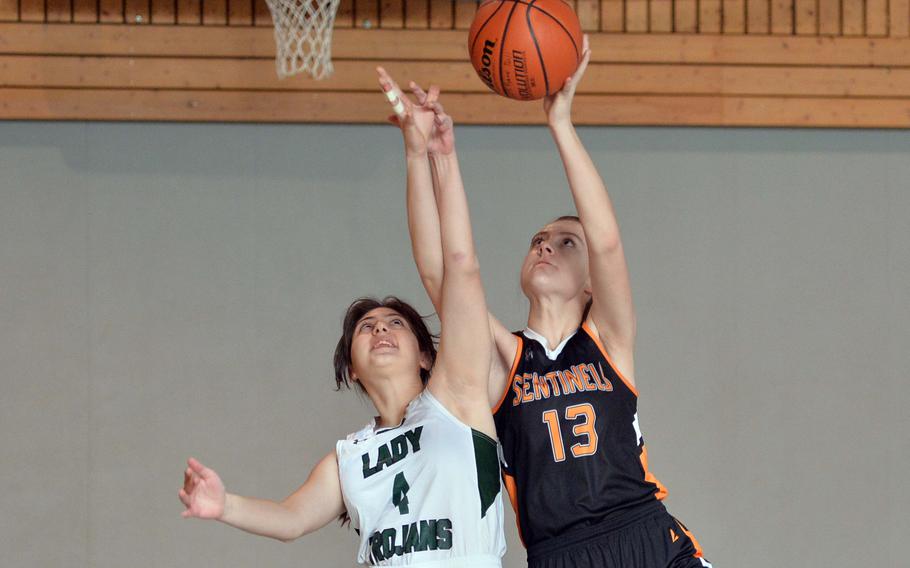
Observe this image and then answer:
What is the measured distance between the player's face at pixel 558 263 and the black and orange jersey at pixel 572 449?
26 centimetres

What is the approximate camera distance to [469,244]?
2.96m

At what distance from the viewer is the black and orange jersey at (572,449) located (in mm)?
3107

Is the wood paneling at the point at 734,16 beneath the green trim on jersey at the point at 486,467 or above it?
above

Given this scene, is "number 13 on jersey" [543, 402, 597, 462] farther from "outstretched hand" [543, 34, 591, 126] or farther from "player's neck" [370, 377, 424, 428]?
"outstretched hand" [543, 34, 591, 126]

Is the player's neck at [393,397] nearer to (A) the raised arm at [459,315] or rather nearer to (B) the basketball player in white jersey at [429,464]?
(B) the basketball player in white jersey at [429,464]

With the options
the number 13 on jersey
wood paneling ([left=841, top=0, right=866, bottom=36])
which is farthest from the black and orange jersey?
wood paneling ([left=841, top=0, right=866, bottom=36])

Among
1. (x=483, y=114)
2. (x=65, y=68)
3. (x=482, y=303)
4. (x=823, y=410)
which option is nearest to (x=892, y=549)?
(x=823, y=410)

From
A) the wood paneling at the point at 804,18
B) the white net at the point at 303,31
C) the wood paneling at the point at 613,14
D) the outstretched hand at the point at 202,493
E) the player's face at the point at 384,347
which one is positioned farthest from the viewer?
the wood paneling at the point at 804,18

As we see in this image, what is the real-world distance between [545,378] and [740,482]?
11.0 feet

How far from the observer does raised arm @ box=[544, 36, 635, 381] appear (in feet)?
10.3

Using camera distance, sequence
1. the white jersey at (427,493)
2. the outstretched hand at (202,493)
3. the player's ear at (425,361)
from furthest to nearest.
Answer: the player's ear at (425,361) → the white jersey at (427,493) → the outstretched hand at (202,493)

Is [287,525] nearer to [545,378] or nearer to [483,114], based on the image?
[545,378]

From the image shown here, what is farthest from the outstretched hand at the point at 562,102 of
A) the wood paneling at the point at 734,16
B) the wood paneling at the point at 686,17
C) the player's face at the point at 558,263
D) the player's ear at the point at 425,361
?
the wood paneling at the point at 734,16

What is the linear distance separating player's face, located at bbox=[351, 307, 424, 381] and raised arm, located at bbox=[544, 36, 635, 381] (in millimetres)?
615
